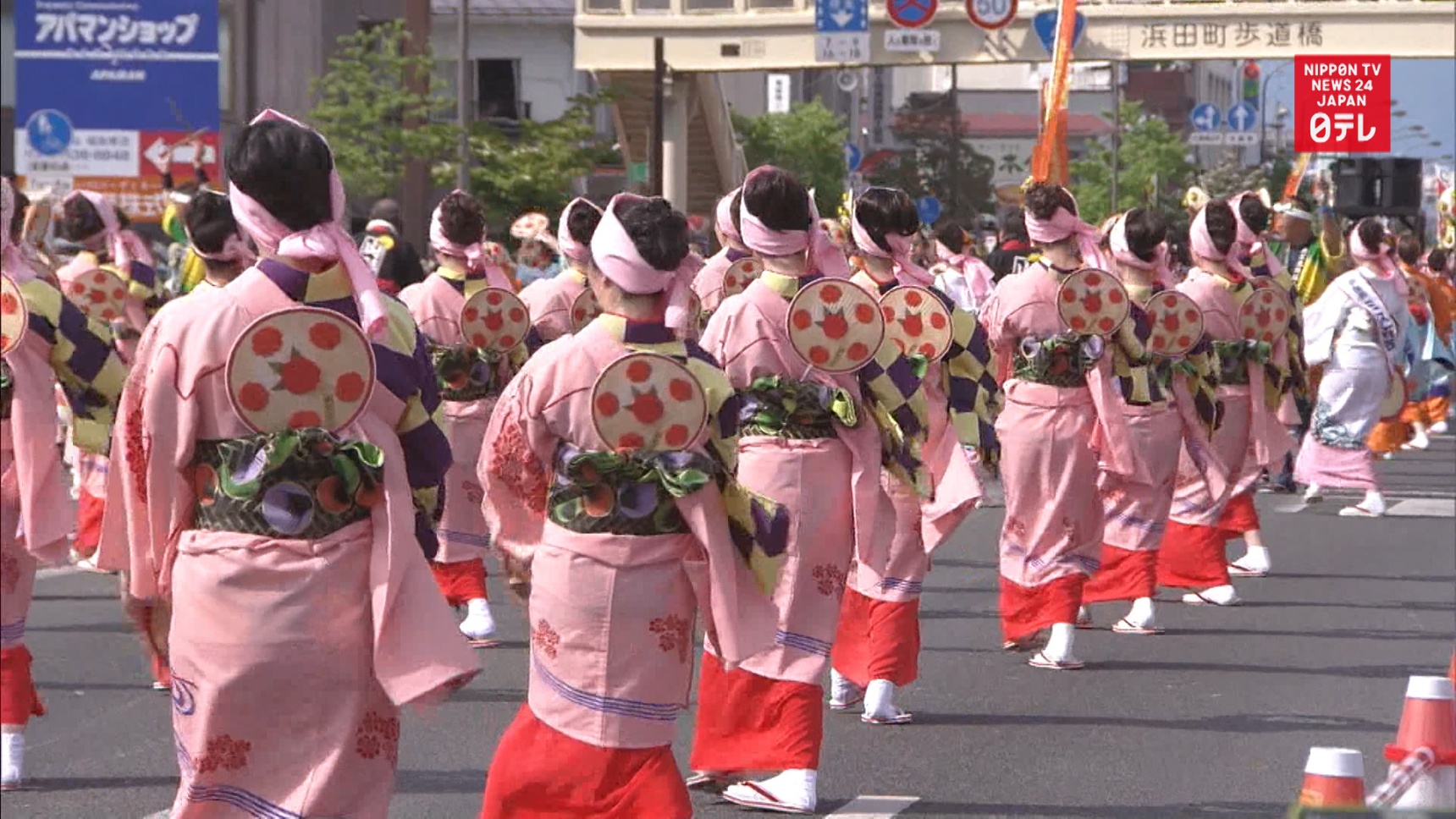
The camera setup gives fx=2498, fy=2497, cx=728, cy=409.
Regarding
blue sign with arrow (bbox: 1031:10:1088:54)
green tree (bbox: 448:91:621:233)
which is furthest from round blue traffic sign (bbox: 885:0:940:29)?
green tree (bbox: 448:91:621:233)

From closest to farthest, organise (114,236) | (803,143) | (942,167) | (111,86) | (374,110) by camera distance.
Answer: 1. (114,236)
2. (111,86)
3. (374,110)
4. (803,143)
5. (942,167)

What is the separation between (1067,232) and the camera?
10.0 meters

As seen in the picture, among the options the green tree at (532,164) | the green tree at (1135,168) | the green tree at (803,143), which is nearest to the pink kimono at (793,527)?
the green tree at (532,164)

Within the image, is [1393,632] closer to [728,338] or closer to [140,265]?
[728,338]

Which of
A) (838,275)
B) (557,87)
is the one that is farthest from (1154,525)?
(557,87)

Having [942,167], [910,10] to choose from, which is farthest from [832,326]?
[942,167]

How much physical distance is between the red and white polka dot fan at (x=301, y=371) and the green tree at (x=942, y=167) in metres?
57.1

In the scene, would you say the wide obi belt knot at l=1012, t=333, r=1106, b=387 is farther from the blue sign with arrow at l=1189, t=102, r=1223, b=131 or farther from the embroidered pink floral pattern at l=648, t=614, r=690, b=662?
the blue sign with arrow at l=1189, t=102, r=1223, b=131

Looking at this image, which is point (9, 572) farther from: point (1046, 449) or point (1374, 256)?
point (1374, 256)

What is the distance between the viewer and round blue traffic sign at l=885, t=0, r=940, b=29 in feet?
119

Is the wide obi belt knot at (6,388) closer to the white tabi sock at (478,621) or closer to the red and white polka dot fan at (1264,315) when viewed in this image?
the white tabi sock at (478,621)

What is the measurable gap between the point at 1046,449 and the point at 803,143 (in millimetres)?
50284

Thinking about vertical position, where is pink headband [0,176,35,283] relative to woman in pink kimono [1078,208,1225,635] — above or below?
above

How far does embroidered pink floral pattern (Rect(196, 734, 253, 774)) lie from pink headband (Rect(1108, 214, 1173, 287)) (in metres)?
6.73
